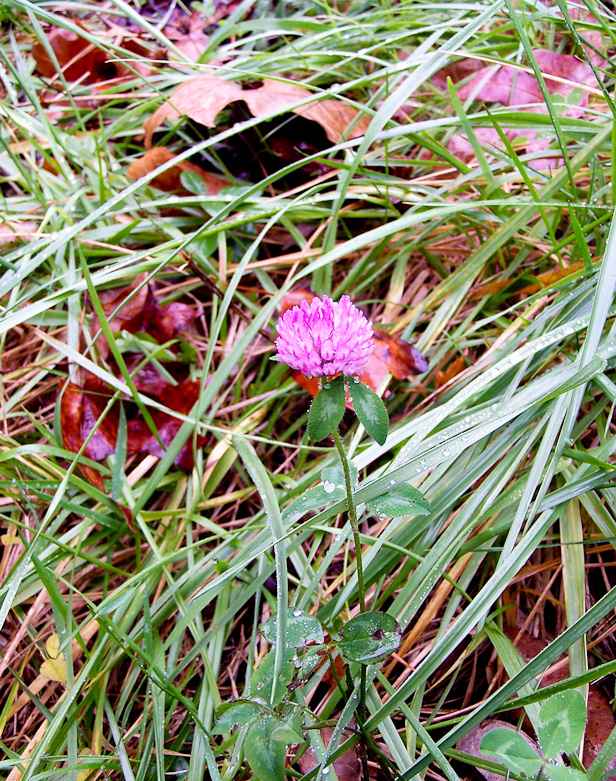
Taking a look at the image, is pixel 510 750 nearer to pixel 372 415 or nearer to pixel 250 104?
pixel 372 415

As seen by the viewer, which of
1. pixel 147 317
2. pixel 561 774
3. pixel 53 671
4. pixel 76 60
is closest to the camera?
pixel 561 774

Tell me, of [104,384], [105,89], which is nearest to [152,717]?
[104,384]

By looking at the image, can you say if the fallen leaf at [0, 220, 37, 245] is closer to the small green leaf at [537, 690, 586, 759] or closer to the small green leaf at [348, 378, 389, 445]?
the small green leaf at [348, 378, 389, 445]

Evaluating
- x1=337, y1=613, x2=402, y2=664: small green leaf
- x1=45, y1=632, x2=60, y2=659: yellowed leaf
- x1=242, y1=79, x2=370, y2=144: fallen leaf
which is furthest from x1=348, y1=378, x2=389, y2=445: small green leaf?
x1=242, y1=79, x2=370, y2=144: fallen leaf

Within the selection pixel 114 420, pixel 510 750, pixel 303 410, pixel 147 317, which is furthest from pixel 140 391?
pixel 510 750

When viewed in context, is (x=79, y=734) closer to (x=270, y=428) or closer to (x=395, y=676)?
(x=395, y=676)

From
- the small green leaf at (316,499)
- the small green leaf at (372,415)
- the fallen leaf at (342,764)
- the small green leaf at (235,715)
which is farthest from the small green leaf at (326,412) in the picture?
the fallen leaf at (342,764)
